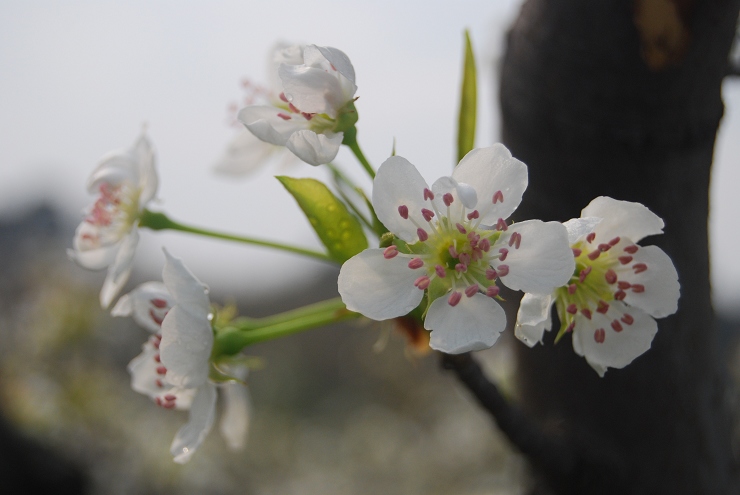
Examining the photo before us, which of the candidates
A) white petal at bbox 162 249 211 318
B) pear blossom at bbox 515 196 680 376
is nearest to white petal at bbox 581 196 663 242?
pear blossom at bbox 515 196 680 376

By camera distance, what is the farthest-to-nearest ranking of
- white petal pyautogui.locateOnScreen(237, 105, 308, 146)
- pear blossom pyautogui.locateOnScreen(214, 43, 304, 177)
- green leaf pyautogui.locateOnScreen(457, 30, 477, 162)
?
pear blossom pyautogui.locateOnScreen(214, 43, 304, 177)
green leaf pyautogui.locateOnScreen(457, 30, 477, 162)
white petal pyautogui.locateOnScreen(237, 105, 308, 146)

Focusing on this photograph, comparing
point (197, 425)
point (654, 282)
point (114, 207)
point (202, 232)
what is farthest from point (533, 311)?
point (114, 207)

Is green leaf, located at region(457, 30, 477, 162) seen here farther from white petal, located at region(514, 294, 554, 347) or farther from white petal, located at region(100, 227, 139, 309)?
white petal, located at region(100, 227, 139, 309)

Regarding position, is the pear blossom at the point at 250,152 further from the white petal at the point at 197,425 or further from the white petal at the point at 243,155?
the white petal at the point at 197,425

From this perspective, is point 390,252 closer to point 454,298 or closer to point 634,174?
point 454,298

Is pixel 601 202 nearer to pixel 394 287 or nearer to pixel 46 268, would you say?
pixel 394 287

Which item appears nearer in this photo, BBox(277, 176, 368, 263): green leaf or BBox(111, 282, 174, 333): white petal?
BBox(277, 176, 368, 263): green leaf
